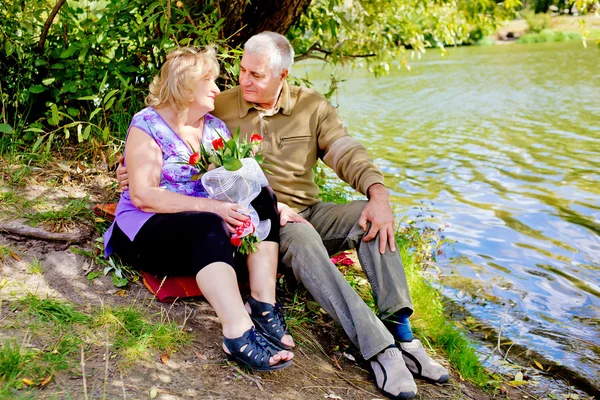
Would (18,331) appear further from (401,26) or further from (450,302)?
(401,26)

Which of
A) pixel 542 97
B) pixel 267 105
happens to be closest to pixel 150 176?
pixel 267 105

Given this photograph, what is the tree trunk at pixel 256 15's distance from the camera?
4.56 meters

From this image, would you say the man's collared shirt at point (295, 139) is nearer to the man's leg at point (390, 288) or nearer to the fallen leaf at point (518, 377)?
the man's leg at point (390, 288)

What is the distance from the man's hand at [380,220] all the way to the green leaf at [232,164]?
0.74m

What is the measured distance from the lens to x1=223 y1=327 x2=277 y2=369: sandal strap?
9.27 ft

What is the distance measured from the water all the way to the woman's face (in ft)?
8.19

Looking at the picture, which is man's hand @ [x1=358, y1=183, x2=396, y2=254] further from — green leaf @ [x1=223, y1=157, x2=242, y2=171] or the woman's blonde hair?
the woman's blonde hair

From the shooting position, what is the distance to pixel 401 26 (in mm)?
7023

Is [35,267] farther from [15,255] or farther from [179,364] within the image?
[179,364]

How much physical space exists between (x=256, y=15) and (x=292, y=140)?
134cm

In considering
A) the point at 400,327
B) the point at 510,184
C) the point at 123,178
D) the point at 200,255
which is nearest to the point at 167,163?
the point at 123,178

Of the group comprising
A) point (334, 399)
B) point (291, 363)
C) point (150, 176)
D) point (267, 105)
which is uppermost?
point (267, 105)

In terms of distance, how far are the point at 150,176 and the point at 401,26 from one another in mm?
4574

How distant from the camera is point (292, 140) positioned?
3.79 m
